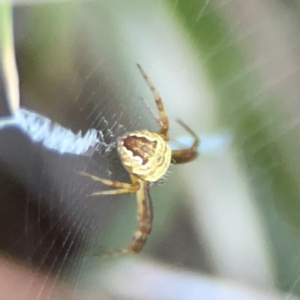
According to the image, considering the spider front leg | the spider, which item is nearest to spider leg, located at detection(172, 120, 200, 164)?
the spider

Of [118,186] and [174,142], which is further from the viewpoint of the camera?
[174,142]

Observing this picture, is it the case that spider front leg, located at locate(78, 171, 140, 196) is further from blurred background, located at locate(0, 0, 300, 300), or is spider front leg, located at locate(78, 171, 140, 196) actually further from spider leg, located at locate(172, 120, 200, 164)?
spider leg, located at locate(172, 120, 200, 164)

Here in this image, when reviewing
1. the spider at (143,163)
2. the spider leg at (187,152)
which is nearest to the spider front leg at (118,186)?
the spider at (143,163)

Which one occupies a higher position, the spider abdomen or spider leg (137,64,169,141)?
spider leg (137,64,169,141)

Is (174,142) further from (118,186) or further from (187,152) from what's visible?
(118,186)

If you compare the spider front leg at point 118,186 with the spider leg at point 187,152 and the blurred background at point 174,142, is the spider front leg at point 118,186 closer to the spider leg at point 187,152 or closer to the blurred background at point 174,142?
the blurred background at point 174,142

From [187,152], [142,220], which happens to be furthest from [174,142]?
[142,220]

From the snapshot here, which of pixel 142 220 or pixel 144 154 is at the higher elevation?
pixel 144 154
